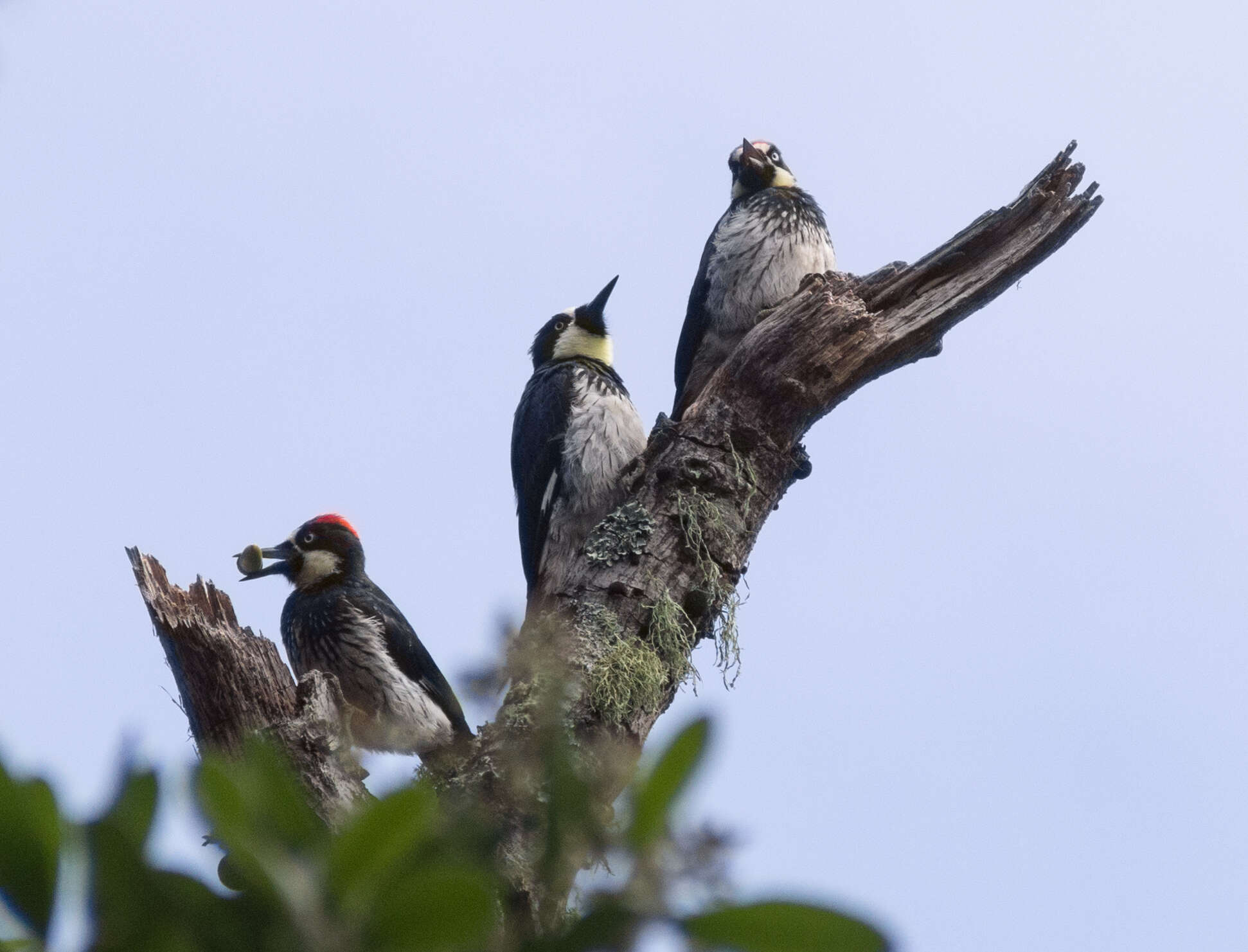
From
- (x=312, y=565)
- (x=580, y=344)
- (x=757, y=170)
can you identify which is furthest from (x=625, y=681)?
(x=757, y=170)

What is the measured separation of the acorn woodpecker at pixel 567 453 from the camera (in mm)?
4703

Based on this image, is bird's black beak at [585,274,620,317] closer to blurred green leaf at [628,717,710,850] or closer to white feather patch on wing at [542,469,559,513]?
white feather patch on wing at [542,469,559,513]

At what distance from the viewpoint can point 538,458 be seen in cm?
509

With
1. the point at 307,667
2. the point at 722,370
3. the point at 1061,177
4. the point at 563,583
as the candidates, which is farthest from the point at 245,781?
the point at 307,667


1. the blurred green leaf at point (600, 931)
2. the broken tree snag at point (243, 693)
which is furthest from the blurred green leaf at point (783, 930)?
the broken tree snag at point (243, 693)

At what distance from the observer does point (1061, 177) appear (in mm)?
4371

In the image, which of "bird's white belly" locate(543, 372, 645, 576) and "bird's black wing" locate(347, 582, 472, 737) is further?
"bird's black wing" locate(347, 582, 472, 737)

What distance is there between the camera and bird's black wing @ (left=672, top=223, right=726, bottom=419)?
18.1ft

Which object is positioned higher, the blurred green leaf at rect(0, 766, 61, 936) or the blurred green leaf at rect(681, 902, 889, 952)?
the blurred green leaf at rect(0, 766, 61, 936)

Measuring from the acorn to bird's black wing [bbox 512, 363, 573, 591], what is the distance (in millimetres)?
1315

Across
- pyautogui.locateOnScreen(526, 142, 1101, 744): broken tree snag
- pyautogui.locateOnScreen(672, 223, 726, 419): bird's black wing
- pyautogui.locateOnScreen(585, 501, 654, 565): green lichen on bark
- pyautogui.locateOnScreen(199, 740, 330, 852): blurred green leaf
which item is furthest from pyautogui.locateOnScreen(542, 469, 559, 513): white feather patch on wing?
pyautogui.locateOnScreen(199, 740, 330, 852): blurred green leaf

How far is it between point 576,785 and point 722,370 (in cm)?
353

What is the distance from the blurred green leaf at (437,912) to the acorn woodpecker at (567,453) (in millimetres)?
3485

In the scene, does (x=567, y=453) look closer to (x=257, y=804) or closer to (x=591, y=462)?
(x=591, y=462)
